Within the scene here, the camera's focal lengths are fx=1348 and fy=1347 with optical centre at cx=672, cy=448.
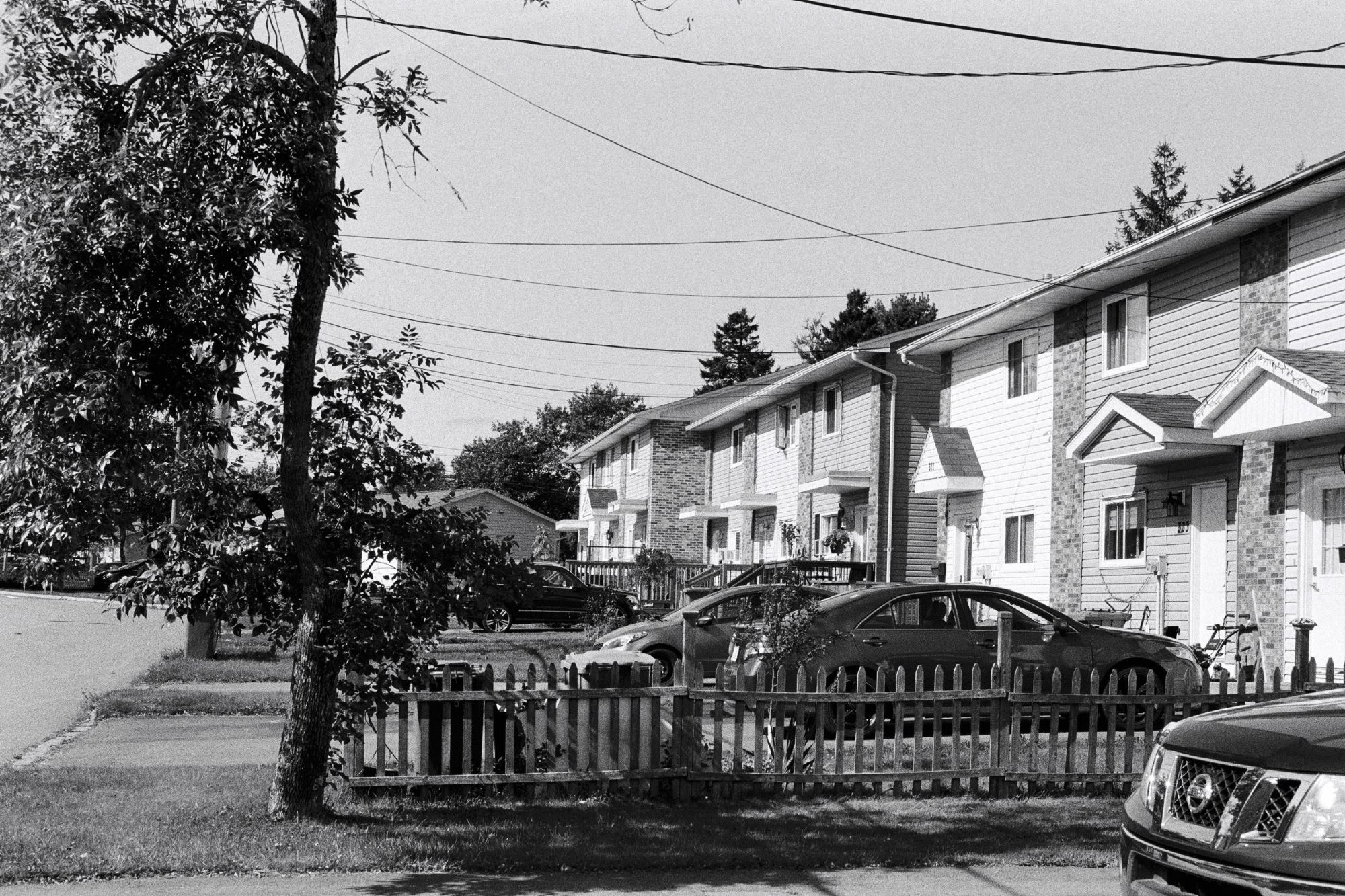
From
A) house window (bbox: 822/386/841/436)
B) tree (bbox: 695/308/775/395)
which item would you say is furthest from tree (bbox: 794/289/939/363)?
house window (bbox: 822/386/841/436)

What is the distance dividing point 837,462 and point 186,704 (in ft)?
68.3

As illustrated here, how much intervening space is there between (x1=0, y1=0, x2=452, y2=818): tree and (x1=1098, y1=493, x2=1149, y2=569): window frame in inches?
597

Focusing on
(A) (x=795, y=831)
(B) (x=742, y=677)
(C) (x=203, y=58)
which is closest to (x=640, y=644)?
(B) (x=742, y=677)

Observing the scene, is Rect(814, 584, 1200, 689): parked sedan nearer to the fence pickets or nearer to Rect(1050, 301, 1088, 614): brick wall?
the fence pickets

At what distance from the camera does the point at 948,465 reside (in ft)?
87.8

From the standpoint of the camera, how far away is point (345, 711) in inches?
339

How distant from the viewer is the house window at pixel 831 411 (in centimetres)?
3344

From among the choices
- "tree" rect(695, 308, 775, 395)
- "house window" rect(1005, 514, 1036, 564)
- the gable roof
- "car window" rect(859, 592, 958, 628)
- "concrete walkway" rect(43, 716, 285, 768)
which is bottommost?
"concrete walkway" rect(43, 716, 285, 768)

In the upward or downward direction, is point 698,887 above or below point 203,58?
below

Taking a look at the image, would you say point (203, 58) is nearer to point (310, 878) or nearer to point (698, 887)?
point (310, 878)

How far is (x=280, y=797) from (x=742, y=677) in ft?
10.8

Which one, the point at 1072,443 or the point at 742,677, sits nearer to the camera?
the point at 742,677

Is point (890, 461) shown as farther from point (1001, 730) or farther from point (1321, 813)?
point (1321, 813)

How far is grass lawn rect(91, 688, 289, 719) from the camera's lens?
46.3 feet
